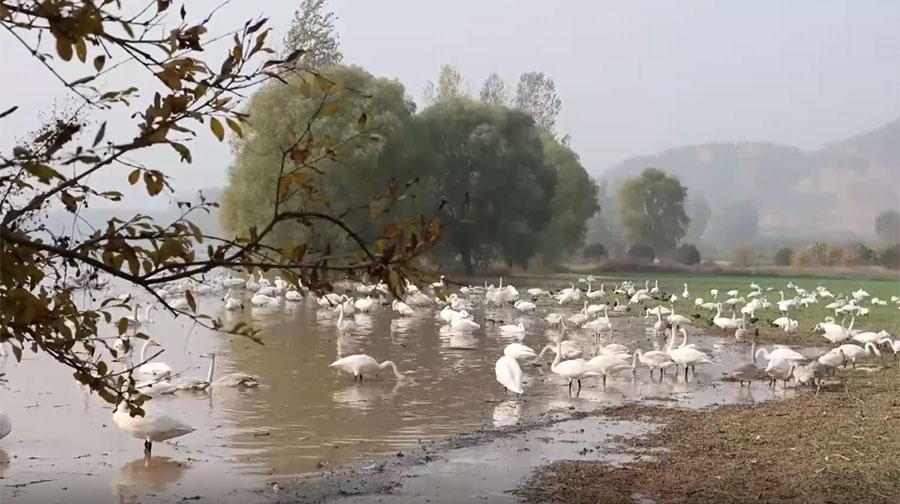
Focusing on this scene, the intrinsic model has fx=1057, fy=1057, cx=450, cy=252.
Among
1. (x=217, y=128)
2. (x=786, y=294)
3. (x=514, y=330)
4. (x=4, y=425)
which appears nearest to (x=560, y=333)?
(x=514, y=330)

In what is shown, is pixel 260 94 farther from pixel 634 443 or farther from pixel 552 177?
pixel 634 443

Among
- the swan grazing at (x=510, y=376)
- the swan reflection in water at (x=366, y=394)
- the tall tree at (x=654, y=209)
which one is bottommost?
the swan reflection in water at (x=366, y=394)

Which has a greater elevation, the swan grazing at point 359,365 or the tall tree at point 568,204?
the tall tree at point 568,204

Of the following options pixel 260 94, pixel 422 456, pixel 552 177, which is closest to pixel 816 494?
pixel 422 456

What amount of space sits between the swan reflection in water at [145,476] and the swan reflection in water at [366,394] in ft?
11.0

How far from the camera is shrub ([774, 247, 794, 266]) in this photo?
37.4 m

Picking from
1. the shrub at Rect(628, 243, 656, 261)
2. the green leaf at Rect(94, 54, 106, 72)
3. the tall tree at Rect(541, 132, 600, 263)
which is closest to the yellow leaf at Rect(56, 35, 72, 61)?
the green leaf at Rect(94, 54, 106, 72)

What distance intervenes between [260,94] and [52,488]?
2969 cm

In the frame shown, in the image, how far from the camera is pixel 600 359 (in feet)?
45.8

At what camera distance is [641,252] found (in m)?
55.7

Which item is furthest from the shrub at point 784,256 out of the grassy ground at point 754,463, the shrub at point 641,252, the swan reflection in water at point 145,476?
the swan reflection in water at point 145,476

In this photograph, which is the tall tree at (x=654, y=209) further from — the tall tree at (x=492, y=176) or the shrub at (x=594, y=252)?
the tall tree at (x=492, y=176)

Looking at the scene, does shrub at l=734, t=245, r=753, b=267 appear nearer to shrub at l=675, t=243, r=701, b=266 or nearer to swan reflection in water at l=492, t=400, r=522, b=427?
shrub at l=675, t=243, r=701, b=266

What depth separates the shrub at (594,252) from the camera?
179ft
